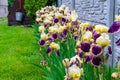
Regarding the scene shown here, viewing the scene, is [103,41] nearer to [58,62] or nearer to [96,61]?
[96,61]

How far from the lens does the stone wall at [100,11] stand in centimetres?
501

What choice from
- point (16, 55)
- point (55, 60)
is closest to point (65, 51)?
point (55, 60)

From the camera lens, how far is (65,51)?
11.5 ft

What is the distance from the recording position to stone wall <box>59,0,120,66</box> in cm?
501

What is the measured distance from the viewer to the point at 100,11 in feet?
20.4

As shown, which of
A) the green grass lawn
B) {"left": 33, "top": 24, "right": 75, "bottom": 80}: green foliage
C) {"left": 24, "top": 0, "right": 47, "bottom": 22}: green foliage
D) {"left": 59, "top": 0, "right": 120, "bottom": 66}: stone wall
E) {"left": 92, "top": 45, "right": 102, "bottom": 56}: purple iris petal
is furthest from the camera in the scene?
{"left": 24, "top": 0, "right": 47, "bottom": 22}: green foliage

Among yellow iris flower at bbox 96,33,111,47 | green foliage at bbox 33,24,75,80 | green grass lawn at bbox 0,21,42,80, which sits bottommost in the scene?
green grass lawn at bbox 0,21,42,80

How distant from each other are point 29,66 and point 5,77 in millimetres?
805

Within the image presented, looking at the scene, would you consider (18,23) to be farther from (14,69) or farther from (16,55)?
(14,69)

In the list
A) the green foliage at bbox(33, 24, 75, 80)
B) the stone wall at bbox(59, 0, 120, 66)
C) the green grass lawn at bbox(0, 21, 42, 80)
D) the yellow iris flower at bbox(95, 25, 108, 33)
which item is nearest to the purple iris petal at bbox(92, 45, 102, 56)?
the yellow iris flower at bbox(95, 25, 108, 33)

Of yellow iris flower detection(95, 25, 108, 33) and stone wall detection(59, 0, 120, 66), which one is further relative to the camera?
stone wall detection(59, 0, 120, 66)

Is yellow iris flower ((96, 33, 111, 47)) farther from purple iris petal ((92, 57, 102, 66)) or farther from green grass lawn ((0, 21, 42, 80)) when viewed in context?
green grass lawn ((0, 21, 42, 80))

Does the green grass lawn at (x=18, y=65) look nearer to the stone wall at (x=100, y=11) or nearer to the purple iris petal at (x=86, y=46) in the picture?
→ the stone wall at (x=100, y=11)

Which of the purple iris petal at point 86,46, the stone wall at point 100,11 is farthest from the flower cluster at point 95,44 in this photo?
the stone wall at point 100,11
